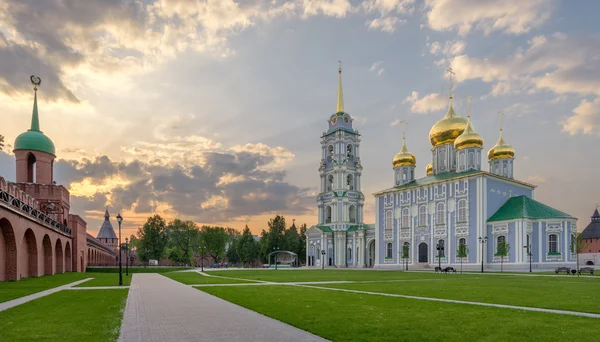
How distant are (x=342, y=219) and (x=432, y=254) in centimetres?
2309

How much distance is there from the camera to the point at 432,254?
6222cm

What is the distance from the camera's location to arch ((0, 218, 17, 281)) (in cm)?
2814

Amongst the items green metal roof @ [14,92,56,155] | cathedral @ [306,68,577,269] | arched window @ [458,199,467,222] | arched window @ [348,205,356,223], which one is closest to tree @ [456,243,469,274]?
cathedral @ [306,68,577,269]

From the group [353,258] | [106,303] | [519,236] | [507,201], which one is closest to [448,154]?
[507,201]

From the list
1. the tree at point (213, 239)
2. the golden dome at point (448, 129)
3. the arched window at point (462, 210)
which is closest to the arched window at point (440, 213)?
the arched window at point (462, 210)

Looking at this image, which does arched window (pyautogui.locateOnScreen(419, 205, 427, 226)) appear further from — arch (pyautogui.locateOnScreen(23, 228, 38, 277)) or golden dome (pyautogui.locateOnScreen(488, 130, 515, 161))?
arch (pyautogui.locateOnScreen(23, 228, 38, 277))

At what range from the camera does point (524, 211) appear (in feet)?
175

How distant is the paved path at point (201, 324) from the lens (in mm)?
9898

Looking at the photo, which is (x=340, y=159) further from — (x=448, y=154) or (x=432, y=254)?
(x=432, y=254)

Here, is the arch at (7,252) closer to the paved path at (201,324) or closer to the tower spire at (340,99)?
the paved path at (201,324)

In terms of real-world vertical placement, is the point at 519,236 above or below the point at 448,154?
below

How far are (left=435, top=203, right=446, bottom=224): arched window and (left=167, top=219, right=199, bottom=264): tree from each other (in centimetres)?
6504

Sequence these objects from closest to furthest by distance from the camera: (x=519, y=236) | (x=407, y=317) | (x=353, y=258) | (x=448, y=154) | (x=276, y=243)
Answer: (x=407, y=317) < (x=519, y=236) < (x=448, y=154) < (x=353, y=258) < (x=276, y=243)

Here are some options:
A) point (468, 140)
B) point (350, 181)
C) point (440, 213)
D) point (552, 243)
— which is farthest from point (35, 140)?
point (552, 243)
